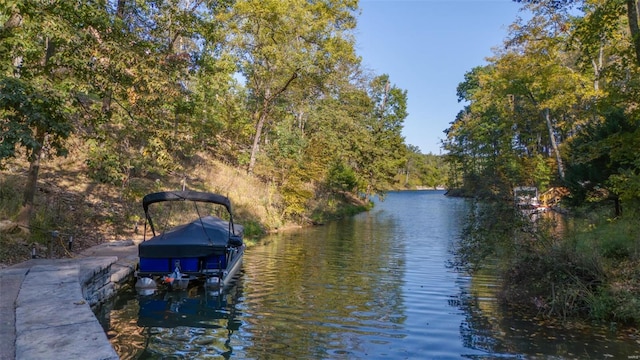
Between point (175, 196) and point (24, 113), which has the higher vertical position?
point (24, 113)

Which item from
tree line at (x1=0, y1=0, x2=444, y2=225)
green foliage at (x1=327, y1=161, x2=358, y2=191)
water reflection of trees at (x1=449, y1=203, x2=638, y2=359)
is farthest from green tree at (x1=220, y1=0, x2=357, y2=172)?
water reflection of trees at (x1=449, y1=203, x2=638, y2=359)

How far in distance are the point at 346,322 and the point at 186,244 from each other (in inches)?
193

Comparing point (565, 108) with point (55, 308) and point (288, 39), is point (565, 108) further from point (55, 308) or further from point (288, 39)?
point (55, 308)

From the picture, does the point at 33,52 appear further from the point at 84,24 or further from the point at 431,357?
the point at 431,357

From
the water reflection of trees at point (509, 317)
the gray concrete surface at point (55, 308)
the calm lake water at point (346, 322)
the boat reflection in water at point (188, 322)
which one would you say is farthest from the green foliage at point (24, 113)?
the water reflection of trees at point (509, 317)

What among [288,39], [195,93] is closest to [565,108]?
[288,39]

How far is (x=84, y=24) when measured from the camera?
34.6 ft

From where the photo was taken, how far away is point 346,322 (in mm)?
9031

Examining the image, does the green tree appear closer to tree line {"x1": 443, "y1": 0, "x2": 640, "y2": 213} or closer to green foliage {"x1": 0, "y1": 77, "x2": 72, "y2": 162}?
tree line {"x1": 443, "y1": 0, "x2": 640, "y2": 213}

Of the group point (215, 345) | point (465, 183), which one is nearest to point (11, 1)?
point (215, 345)

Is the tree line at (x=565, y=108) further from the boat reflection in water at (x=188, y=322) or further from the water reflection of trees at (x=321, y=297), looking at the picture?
the boat reflection in water at (x=188, y=322)

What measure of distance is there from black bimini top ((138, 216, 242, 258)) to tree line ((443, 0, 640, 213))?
706 centimetres

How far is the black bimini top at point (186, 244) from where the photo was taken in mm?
11297

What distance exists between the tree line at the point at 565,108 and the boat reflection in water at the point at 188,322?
694cm
